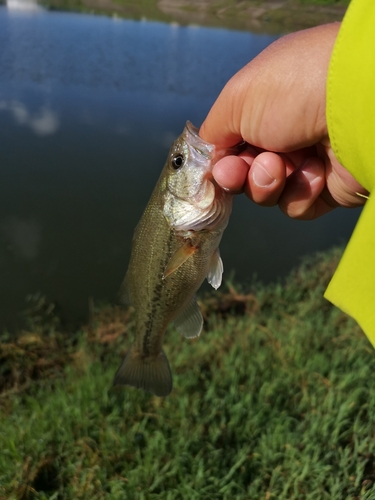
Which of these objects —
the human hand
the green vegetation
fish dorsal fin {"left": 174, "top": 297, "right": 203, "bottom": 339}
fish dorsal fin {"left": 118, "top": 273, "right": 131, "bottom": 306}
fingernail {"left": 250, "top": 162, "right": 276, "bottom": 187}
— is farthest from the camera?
the green vegetation

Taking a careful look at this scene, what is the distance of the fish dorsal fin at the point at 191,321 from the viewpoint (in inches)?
82.8

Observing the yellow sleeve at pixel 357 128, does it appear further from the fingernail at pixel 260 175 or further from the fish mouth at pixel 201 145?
the fish mouth at pixel 201 145

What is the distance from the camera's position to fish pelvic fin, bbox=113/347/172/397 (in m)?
2.26

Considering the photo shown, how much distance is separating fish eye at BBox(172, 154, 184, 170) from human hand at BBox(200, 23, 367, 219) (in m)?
0.14

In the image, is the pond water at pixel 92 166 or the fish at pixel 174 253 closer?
the fish at pixel 174 253

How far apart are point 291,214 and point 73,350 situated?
2826mm

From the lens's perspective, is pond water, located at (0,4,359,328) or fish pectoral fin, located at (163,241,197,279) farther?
→ pond water, located at (0,4,359,328)

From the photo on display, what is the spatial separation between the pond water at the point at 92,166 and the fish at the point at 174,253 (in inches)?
115

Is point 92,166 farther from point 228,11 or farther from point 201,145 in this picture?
point 228,11

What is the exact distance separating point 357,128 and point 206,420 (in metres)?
2.17

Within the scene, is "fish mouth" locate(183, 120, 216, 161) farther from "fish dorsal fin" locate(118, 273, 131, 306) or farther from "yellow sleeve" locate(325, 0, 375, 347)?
"fish dorsal fin" locate(118, 273, 131, 306)

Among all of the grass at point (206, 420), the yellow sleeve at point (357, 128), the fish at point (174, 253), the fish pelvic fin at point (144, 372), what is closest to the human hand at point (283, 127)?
the fish at point (174, 253)

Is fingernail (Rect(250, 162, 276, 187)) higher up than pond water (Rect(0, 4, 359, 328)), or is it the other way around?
fingernail (Rect(250, 162, 276, 187))

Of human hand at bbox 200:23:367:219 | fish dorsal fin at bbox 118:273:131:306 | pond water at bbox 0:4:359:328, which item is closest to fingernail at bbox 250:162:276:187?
human hand at bbox 200:23:367:219
